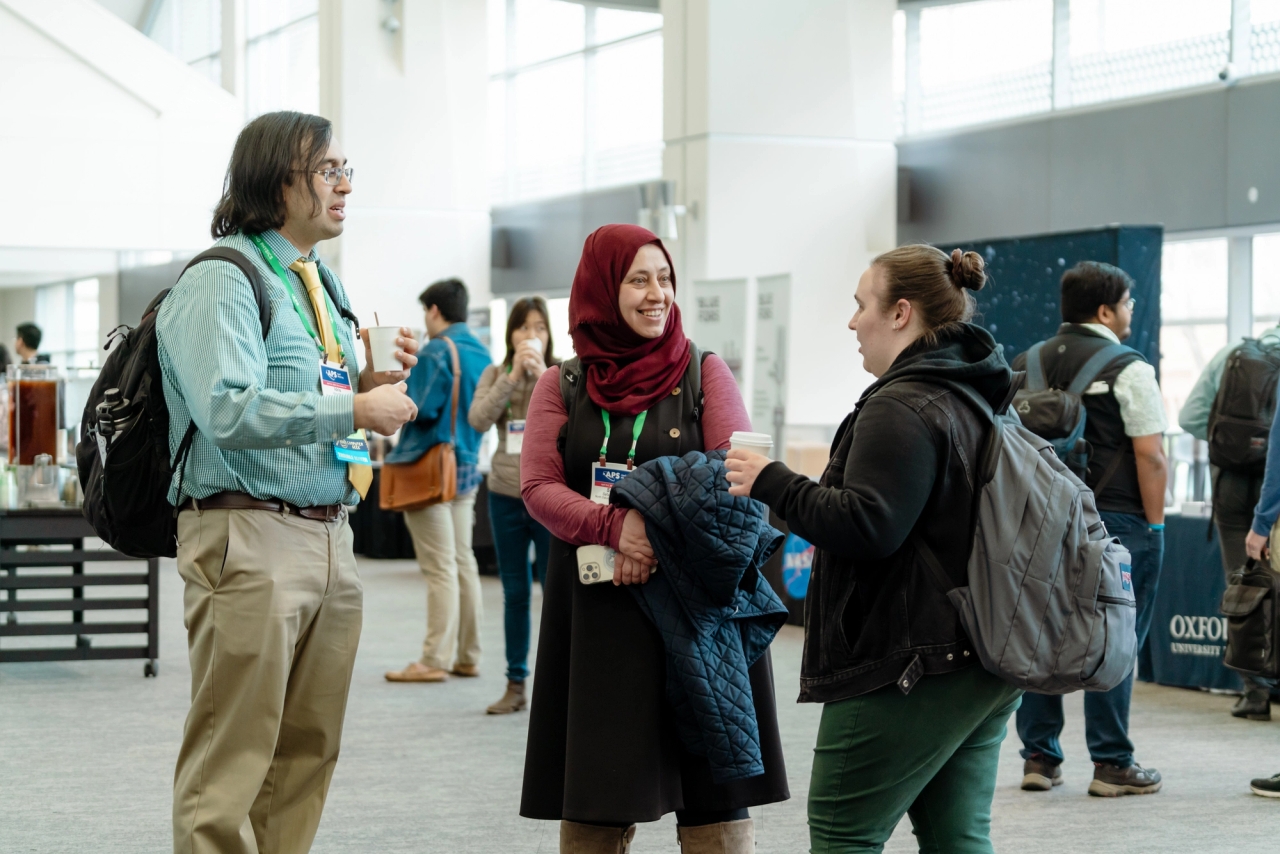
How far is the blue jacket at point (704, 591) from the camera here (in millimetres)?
2391

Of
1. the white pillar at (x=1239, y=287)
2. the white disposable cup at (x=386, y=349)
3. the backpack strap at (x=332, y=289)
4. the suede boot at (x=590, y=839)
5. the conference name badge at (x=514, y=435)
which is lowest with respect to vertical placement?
the suede boot at (x=590, y=839)

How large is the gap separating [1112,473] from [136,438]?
9.53 feet

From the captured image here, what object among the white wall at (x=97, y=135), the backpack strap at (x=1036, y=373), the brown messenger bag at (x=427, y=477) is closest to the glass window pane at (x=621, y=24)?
the white wall at (x=97, y=135)

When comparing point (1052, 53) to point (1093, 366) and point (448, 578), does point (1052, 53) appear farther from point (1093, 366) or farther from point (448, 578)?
point (1093, 366)

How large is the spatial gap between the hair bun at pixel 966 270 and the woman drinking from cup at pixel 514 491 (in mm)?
3072

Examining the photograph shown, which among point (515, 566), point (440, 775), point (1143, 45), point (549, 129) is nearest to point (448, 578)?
point (515, 566)

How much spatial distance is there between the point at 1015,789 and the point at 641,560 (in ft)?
7.68

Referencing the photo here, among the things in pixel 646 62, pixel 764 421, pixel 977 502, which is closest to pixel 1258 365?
pixel 764 421

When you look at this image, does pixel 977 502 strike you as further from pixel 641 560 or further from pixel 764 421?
pixel 764 421

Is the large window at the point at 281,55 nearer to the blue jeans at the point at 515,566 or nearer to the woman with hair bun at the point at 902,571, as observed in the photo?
the blue jeans at the point at 515,566

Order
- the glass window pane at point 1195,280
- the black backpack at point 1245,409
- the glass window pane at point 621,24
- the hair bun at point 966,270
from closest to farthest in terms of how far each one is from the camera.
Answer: the hair bun at point 966,270 → the black backpack at point 1245,409 → the glass window pane at point 1195,280 → the glass window pane at point 621,24

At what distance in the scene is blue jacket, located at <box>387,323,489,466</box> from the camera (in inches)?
227

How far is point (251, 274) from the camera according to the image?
7.61ft

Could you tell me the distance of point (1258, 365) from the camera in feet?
18.2
